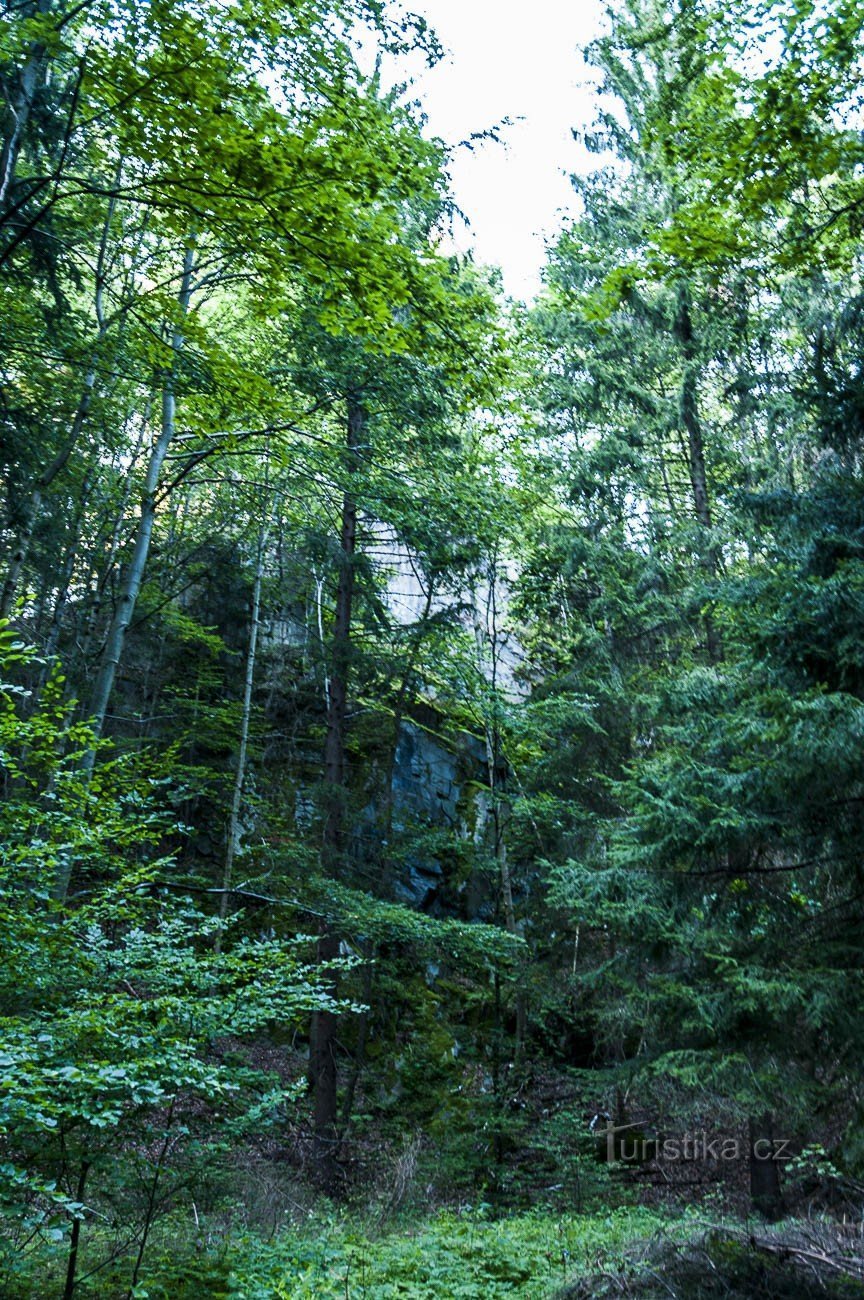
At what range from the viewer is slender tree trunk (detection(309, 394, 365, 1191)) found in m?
10.1

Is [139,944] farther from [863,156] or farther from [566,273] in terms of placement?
[566,273]

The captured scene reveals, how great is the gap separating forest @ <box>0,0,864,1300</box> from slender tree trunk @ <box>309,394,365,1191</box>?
0.07 meters

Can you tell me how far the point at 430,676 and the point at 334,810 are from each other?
306 centimetres

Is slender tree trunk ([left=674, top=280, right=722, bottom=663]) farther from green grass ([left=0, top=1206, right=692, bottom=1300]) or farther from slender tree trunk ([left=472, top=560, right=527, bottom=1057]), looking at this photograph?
green grass ([left=0, top=1206, right=692, bottom=1300])

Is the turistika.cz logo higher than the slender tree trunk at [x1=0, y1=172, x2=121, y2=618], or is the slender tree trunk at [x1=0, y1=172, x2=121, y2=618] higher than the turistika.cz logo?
the slender tree trunk at [x1=0, y1=172, x2=121, y2=618]

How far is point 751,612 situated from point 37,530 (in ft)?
22.8

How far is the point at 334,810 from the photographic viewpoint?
11.1m

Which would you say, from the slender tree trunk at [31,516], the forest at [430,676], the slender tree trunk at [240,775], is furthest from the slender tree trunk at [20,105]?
the slender tree trunk at [240,775]

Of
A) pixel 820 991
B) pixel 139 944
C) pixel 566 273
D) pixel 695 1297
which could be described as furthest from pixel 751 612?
pixel 566 273

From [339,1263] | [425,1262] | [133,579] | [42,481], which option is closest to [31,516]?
[42,481]

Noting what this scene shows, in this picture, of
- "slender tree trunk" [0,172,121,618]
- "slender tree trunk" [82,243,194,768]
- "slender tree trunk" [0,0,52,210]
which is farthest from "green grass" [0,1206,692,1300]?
"slender tree trunk" [0,0,52,210]

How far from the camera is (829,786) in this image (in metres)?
5.62

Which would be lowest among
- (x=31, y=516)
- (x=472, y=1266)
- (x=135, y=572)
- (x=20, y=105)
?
(x=472, y=1266)

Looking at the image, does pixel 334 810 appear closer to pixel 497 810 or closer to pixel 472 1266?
pixel 497 810
